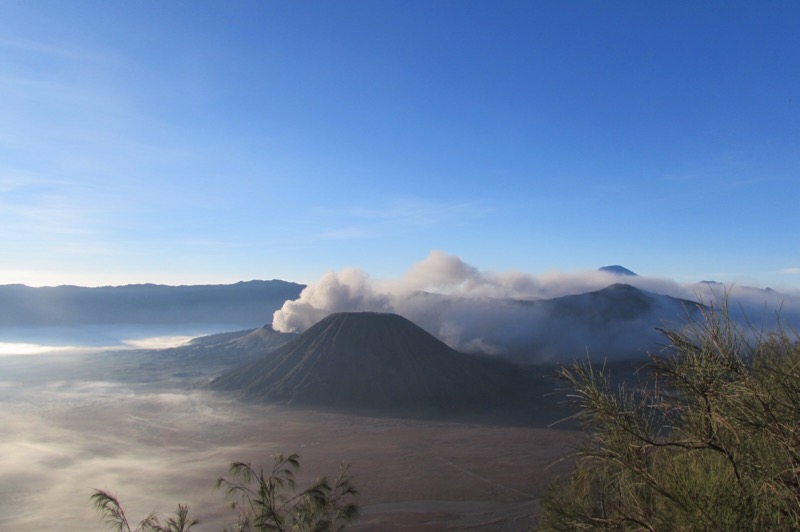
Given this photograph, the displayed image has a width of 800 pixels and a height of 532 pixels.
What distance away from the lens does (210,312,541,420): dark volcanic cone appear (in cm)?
6619

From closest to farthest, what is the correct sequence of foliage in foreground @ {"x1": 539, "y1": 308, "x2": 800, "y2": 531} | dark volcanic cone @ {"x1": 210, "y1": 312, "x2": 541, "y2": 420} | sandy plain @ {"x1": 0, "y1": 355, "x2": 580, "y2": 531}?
foliage in foreground @ {"x1": 539, "y1": 308, "x2": 800, "y2": 531} < sandy plain @ {"x1": 0, "y1": 355, "x2": 580, "y2": 531} < dark volcanic cone @ {"x1": 210, "y1": 312, "x2": 541, "y2": 420}

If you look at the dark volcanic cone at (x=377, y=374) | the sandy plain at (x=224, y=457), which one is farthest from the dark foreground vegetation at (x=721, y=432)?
the dark volcanic cone at (x=377, y=374)

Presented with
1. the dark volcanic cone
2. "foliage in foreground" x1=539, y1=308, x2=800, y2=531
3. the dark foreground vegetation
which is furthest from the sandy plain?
"foliage in foreground" x1=539, y1=308, x2=800, y2=531

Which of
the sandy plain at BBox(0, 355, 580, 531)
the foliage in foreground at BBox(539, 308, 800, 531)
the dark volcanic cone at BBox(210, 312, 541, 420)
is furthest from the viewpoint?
the dark volcanic cone at BBox(210, 312, 541, 420)

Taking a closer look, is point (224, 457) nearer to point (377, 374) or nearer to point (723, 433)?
point (377, 374)

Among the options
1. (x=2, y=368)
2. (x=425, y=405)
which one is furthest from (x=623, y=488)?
(x=2, y=368)

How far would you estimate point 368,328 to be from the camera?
79.8 m

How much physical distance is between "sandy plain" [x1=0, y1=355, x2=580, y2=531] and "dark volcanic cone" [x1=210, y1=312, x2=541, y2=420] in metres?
5.59

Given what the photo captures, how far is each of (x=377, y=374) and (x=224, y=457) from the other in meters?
29.9

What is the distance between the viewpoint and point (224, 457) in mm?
42906

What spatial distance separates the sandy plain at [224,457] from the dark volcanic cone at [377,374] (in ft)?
18.3

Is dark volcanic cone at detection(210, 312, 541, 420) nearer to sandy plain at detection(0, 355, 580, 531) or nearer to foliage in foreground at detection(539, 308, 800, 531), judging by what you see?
sandy plain at detection(0, 355, 580, 531)

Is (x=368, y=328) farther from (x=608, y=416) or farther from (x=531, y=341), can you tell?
(x=608, y=416)

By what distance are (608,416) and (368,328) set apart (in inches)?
2932
